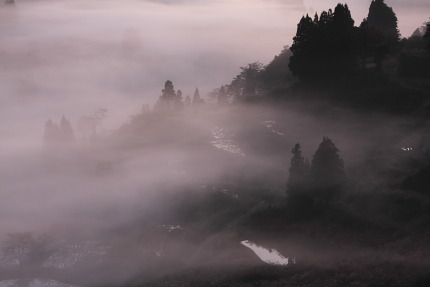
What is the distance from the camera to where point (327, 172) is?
5962 cm

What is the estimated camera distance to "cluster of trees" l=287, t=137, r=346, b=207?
2341 inches

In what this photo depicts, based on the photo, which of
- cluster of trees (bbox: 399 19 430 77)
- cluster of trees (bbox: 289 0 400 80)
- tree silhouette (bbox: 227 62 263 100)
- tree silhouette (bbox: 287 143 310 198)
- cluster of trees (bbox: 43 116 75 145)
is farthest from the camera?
cluster of trees (bbox: 43 116 75 145)

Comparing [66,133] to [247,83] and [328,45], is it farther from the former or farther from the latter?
[328,45]

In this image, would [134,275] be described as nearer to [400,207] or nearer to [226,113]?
[400,207]

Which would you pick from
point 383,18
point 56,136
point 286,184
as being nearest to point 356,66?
point 383,18

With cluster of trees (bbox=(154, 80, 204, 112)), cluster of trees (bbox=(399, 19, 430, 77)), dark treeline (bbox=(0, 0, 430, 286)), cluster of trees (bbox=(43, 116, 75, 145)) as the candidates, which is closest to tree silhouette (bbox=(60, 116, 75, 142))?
cluster of trees (bbox=(43, 116, 75, 145))

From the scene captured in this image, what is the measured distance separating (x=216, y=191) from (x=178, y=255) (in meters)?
15.6

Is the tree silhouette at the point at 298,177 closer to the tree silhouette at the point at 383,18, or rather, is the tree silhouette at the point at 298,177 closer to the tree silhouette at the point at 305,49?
the tree silhouette at the point at 305,49

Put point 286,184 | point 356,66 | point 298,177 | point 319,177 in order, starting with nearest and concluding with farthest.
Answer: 1. point 319,177
2. point 298,177
3. point 286,184
4. point 356,66

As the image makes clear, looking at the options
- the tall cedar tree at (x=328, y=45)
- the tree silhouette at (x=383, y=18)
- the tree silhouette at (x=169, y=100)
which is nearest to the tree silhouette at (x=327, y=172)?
the tall cedar tree at (x=328, y=45)

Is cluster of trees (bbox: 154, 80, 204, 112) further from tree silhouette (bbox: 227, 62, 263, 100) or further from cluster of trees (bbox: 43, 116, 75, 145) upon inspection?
cluster of trees (bbox: 43, 116, 75, 145)

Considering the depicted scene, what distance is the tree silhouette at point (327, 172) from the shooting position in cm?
5941

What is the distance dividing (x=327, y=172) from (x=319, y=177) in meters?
1.14

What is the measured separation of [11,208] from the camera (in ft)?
338
